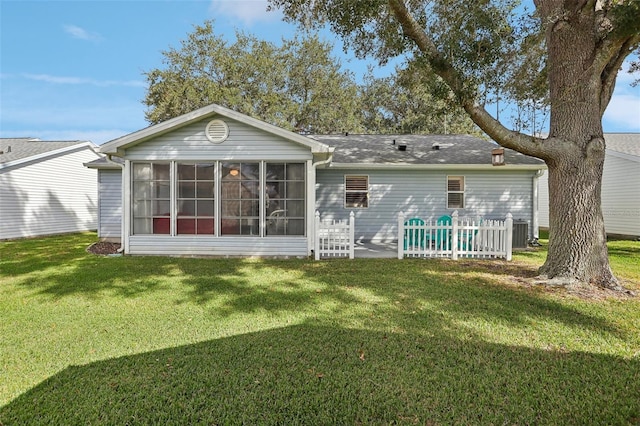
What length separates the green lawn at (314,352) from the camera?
8.18 feet

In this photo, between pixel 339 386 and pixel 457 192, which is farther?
pixel 457 192

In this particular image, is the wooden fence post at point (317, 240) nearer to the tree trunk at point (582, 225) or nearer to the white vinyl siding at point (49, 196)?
the tree trunk at point (582, 225)

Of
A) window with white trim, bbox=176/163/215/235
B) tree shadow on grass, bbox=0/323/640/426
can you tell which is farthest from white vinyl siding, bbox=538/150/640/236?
window with white trim, bbox=176/163/215/235

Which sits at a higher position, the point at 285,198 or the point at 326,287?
the point at 285,198

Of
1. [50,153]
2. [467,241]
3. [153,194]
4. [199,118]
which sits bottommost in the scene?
[467,241]

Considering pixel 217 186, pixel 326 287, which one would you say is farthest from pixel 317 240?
pixel 217 186

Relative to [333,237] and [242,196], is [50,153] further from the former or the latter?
[333,237]

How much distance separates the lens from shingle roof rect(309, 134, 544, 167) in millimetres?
11125

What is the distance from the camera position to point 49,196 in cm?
1483

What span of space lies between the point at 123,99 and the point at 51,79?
6.04 m

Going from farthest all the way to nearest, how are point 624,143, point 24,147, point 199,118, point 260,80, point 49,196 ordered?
point 260,80
point 24,147
point 624,143
point 49,196
point 199,118

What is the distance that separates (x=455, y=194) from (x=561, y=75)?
229 inches

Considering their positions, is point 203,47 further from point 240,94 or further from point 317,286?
point 317,286

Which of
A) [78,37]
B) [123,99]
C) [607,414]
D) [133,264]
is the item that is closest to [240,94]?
[123,99]
